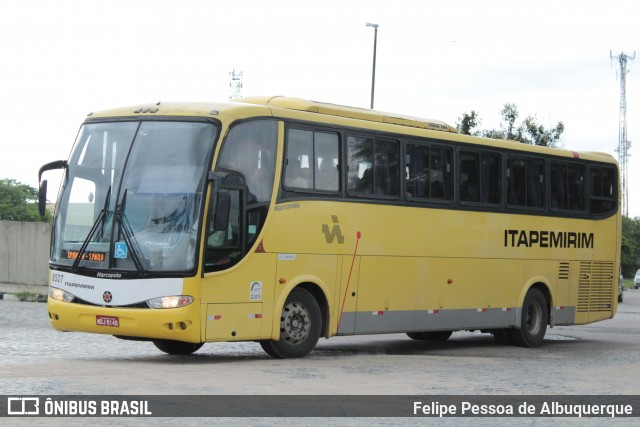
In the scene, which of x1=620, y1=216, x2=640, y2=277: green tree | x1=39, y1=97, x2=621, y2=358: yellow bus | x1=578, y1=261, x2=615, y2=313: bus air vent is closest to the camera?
x1=39, y1=97, x2=621, y2=358: yellow bus

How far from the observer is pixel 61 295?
15938 mm

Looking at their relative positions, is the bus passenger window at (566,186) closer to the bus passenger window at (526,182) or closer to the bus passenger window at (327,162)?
the bus passenger window at (526,182)

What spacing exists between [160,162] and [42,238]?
2531 cm

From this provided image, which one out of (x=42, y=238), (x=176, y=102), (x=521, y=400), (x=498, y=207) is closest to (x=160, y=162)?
(x=176, y=102)

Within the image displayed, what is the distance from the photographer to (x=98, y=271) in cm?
1546

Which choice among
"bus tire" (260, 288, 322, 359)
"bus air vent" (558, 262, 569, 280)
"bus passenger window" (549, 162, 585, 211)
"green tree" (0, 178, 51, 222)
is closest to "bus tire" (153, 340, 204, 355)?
"bus tire" (260, 288, 322, 359)

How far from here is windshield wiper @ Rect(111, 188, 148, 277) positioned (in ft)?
49.7

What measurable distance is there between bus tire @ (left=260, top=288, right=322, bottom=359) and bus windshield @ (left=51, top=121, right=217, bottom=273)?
2049 mm

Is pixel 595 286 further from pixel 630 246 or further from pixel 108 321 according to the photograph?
pixel 630 246

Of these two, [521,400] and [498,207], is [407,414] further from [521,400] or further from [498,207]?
[498,207]

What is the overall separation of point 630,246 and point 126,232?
364ft

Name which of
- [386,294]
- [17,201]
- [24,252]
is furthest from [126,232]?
[17,201]

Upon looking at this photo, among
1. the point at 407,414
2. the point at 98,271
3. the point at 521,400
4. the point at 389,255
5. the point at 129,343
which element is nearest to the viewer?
the point at 407,414

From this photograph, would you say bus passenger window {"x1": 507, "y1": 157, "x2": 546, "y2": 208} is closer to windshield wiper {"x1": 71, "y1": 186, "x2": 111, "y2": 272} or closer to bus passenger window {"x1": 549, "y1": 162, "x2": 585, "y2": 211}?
bus passenger window {"x1": 549, "y1": 162, "x2": 585, "y2": 211}
